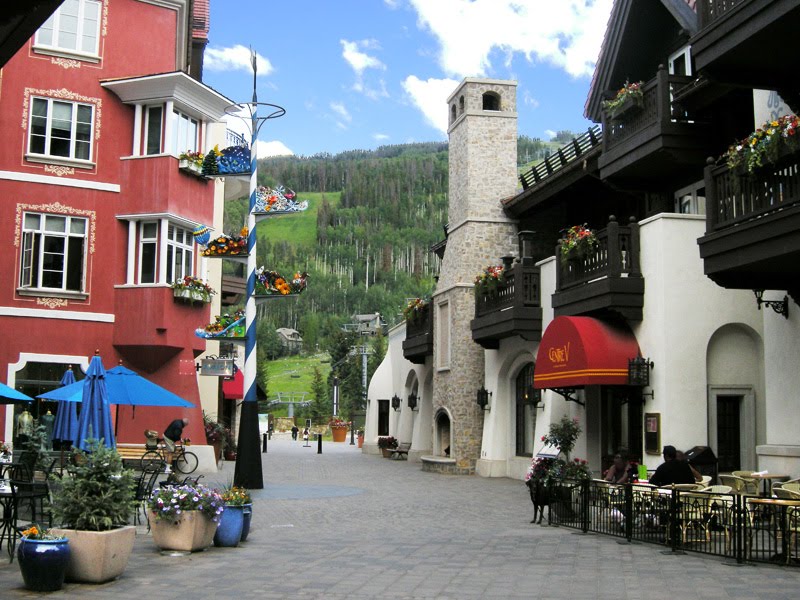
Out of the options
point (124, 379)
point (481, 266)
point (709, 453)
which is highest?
point (481, 266)

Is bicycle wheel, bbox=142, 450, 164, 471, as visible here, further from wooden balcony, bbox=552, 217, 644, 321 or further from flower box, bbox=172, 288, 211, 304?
wooden balcony, bbox=552, 217, 644, 321

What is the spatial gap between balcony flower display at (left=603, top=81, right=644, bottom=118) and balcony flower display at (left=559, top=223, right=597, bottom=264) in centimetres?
275

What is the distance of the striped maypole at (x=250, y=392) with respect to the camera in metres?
21.3

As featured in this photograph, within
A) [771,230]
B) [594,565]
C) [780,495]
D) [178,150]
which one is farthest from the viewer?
[178,150]

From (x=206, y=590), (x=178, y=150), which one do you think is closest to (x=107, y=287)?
(x=178, y=150)

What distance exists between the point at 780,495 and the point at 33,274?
19.2 meters

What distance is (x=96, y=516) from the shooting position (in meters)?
10.5

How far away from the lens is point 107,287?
86.1 feet

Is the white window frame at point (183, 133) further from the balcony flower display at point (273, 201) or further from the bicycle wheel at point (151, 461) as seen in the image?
the bicycle wheel at point (151, 461)

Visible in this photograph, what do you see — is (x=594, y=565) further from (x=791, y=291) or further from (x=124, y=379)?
(x=124, y=379)

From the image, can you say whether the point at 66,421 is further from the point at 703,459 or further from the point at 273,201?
the point at 703,459

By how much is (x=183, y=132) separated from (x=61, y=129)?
10.8ft

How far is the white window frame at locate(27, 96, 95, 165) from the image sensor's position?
25.6m

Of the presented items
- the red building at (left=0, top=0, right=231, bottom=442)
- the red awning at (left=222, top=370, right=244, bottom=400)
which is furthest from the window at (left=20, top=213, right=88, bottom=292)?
the red awning at (left=222, top=370, right=244, bottom=400)
